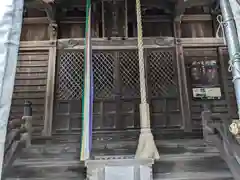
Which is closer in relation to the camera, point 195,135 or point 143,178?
point 143,178

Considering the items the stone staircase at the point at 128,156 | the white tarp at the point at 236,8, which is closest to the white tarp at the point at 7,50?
the stone staircase at the point at 128,156

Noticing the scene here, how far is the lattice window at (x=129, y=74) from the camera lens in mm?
5531

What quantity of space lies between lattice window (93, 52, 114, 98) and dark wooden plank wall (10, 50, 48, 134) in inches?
39.8

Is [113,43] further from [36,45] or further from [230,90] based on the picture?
[230,90]

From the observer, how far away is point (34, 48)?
18.8ft

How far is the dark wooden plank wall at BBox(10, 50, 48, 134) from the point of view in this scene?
5367 mm

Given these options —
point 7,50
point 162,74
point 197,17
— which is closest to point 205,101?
point 162,74

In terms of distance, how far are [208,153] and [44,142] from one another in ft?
8.72

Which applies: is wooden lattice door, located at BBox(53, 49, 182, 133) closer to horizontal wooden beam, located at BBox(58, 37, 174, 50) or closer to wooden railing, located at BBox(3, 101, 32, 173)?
horizontal wooden beam, located at BBox(58, 37, 174, 50)

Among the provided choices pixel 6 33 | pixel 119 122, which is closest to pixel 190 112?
pixel 119 122

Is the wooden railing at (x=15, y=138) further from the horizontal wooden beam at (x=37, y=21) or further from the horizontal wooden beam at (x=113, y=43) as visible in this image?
the horizontal wooden beam at (x=37, y=21)

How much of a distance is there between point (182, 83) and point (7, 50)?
150 inches

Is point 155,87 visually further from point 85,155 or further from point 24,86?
point 85,155

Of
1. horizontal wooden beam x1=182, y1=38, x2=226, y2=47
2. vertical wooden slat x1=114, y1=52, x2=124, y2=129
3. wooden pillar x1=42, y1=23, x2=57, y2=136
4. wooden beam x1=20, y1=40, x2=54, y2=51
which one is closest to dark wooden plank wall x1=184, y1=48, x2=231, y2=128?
horizontal wooden beam x1=182, y1=38, x2=226, y2=47
